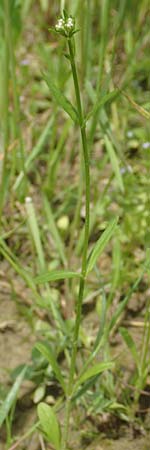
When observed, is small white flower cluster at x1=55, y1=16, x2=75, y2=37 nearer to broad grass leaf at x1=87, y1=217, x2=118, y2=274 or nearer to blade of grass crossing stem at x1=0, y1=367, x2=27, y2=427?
broad grass leaf at x1=87, y1=217, x2=118, y2=274

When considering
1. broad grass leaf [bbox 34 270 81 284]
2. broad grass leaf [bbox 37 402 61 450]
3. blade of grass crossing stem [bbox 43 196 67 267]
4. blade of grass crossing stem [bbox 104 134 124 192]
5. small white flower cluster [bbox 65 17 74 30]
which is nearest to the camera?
small white flower cluster [bbox 65 17 74 30]

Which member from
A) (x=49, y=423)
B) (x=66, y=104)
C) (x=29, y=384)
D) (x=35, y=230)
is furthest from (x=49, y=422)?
(x=66, y=104)

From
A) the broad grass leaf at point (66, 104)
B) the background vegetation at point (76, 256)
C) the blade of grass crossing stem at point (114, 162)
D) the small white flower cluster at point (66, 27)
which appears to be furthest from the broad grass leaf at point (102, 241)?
the blade of grass crossing stem at point (114, 162)

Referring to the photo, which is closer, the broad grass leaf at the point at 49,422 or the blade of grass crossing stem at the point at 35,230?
the broad grass leaf at the point at 49,422

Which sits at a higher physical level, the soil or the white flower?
the white flower

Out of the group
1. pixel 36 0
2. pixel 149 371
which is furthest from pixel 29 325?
pixel 36 0

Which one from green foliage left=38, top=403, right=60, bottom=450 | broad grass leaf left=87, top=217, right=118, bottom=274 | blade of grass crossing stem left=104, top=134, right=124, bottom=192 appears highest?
blade of grass crossing stem left=104, top=134, right=124, bottom=192

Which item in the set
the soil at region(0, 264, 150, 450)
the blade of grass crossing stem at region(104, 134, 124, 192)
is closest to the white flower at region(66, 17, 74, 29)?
the blade of grass crossing stem at region(104, 134, 124, 192)

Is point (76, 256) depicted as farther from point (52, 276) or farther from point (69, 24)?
point (69, 24)

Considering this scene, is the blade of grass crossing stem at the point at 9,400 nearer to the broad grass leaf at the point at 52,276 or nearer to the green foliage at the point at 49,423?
the green foliage at the point at 49,423

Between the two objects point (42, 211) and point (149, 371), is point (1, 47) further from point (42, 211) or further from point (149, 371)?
point (149, 371)

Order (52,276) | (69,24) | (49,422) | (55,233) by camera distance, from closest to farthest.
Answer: (69,24), (52,276), (49,422), (55,233)
